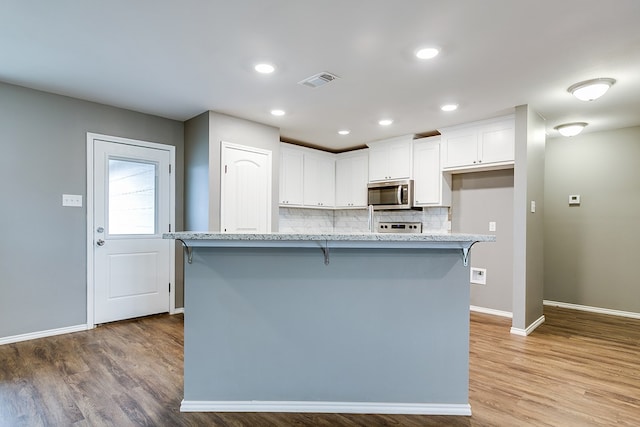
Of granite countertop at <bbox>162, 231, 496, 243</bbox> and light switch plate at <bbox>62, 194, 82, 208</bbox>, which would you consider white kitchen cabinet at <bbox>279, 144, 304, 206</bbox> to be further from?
granite countertop at <bbox>162, 231, 496, 243</bbox>

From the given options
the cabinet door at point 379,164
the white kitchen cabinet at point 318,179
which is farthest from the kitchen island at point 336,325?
the white kitchen cabinet at point 318,179

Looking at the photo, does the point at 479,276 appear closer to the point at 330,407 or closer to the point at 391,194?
the point at 391,194

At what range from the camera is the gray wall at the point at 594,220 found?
4480 millimetres

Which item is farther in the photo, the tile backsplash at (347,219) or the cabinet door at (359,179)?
the cabinet door at (359,179)

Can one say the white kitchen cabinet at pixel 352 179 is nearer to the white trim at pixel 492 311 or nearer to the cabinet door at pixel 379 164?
the cabinet door at pixel 379 164

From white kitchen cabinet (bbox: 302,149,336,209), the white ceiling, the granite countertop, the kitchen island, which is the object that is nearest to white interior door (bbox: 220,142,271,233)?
the white ceiling

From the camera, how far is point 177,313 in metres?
4.37

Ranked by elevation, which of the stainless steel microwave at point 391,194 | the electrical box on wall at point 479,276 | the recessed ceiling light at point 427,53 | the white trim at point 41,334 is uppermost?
the recessed ceiling light at point 427,53

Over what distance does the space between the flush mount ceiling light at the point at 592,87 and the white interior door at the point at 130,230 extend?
14.5 ft

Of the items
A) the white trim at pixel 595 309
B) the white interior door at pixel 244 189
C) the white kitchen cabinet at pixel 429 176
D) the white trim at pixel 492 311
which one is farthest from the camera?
the white kitchen cabinet at pixel 429 176

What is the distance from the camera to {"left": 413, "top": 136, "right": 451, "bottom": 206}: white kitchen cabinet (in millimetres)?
4648

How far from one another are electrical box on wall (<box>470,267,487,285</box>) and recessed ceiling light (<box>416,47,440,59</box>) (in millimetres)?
3097

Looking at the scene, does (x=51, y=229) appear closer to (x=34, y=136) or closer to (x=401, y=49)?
(x=34, y=136)

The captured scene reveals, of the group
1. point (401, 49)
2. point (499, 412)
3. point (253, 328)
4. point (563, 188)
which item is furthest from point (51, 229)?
point (563, 188)
